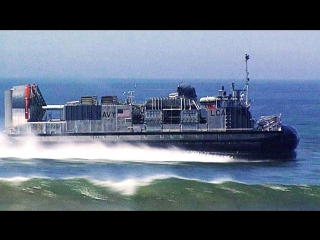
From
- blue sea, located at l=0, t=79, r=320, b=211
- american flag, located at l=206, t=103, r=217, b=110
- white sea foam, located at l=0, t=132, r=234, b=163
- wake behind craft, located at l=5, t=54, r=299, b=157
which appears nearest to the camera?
blue sea, located at l=0, t=79, r=320, b=211

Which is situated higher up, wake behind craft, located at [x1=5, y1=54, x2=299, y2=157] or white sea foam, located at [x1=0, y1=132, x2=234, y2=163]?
wake behind craft, located at [x1=5, y1=54, x2=299, y2=157]

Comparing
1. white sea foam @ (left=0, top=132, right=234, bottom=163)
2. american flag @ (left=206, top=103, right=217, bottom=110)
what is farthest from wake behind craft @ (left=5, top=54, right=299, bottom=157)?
white sea foam @ (left=0, top=132, right=234, bottom=163)

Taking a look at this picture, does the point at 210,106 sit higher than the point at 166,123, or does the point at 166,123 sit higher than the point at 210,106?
the point at 210,106

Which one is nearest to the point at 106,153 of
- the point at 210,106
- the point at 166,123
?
the point at 166,123

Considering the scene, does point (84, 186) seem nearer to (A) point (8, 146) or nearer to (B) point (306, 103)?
(A) point (8, 146)

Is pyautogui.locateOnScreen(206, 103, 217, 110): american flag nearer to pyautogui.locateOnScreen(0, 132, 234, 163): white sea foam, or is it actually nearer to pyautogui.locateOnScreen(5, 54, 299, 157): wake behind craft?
pyautogui.locateOnScreen(5, 54, 299, 157): wake behind craft

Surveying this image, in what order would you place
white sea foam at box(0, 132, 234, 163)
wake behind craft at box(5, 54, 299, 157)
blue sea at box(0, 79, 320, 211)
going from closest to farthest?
blue sea at box(0, 79, 320, 211), white sea foam at box(0, 132, 234, 163), wake behind craft at box(5, 54, 299, 157)

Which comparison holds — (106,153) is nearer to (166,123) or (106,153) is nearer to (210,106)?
(166,123)
